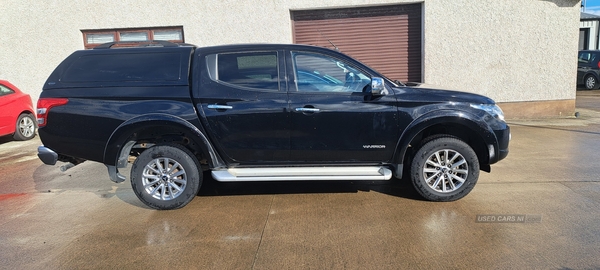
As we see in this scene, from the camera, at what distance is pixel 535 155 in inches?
256

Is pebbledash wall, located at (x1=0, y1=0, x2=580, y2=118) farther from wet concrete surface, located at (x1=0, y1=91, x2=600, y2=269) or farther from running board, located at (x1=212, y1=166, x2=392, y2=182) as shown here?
running board, located at (x1=212, y1=166, x2=392, y2=182)

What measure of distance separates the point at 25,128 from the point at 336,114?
8228 mm

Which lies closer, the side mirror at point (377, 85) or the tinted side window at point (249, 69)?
the side mirror at point (377, 85)

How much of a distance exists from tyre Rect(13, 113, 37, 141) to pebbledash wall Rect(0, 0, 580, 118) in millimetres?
1720

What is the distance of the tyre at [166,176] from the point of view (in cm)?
453

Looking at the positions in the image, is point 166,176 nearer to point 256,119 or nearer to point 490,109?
point 256,119

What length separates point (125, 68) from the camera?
15.1 feet

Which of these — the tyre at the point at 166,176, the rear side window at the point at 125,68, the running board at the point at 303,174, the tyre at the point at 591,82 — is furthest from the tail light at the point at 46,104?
the tyre at the point at 591,82

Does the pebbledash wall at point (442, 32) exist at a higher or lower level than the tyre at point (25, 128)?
higher

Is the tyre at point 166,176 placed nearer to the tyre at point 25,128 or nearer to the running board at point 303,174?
the running board at point 303,174

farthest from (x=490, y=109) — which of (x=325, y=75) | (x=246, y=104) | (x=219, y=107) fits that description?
(x=219, y=107)

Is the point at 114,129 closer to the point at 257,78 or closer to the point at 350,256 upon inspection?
the point at 257,78

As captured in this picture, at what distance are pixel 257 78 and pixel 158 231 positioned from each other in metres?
1.95

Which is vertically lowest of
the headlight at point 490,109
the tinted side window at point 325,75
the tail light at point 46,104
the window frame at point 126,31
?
the headlight at point 490,109
